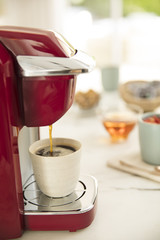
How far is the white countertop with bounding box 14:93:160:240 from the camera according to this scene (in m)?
0.65

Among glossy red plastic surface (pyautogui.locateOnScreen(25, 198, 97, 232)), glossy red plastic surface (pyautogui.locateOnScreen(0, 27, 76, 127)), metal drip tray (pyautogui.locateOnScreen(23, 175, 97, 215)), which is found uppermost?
glossy red plastic surface (pyautogui.locateOnScreen(0, 27, 76, 127))

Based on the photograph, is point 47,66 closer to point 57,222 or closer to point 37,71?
point 37,71

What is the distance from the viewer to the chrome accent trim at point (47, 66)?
562 mm

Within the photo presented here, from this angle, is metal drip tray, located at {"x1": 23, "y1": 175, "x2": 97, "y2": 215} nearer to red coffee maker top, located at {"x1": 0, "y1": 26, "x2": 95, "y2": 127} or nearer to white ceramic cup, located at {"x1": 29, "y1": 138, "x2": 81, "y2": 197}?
white ceramic cup, located at {"x1": 29, "y1": 138, "x2": 81, "y2": 197}

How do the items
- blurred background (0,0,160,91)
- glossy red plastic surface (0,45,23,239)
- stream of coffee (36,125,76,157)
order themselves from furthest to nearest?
blurred background (0,0,160,91) < stream of coffee (36,125,76,157) < glossy red plastic surface (0,45,23,239)

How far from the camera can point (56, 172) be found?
2.14ft

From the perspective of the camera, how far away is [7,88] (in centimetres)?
56

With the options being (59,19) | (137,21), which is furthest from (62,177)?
(137,21)

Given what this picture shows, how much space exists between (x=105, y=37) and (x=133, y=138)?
3026 millimetres

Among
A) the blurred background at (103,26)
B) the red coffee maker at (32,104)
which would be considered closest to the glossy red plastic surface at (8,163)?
the red coffee maker at (32,104)

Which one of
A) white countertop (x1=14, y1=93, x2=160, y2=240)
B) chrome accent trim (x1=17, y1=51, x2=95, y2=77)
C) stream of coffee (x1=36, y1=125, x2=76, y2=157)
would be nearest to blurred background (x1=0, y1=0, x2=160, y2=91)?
white countertop (x1=14, y1=93, x2=160, y2=240)

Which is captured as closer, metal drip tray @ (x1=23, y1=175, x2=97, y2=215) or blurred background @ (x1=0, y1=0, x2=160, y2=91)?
metal drip tray @ (x1=23, y1=175, x2=97, y2=215)

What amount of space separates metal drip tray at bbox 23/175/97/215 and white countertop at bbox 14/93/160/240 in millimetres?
45

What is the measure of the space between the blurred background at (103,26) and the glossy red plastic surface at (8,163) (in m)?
1.07
